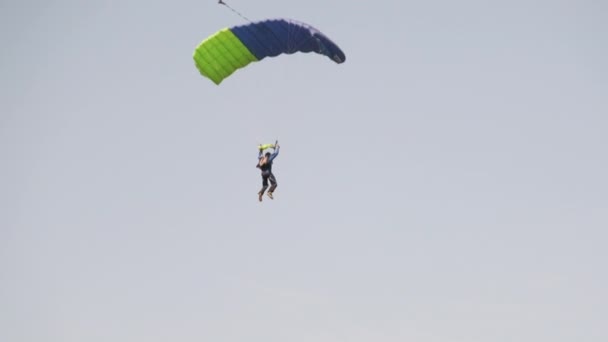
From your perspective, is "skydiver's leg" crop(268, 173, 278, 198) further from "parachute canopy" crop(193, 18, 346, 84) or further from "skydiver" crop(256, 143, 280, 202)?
"parachute canopy" crop(193, 18, 346, 84)

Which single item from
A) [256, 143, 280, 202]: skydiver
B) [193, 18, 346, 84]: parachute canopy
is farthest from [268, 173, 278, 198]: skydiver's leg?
[193, 18, 346, 84]: parachute canopy

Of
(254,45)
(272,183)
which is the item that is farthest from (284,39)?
(272,183)

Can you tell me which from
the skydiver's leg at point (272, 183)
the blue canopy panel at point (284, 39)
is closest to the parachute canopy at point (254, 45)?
the blue canopy panel at point (284, 39)

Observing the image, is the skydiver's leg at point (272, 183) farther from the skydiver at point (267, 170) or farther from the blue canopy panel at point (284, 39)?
the blue canopy panel at point (284, 39)

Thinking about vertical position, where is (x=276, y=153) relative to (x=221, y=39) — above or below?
below

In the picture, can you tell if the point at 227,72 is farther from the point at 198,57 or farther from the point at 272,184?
the point at 272,184

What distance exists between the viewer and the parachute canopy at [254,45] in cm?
3144

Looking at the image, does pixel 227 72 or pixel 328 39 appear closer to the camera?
pixel 328 39

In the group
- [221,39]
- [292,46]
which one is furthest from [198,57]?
[292,46]

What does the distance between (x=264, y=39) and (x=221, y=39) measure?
172 centimetres

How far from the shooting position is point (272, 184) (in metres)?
32.2

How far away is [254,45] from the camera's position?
3259 centimetres

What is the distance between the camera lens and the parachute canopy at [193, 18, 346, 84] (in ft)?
103

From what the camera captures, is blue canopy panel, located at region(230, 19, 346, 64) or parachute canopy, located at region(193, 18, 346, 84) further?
parachute canopy, located at region(193, 18, 346, 84)
